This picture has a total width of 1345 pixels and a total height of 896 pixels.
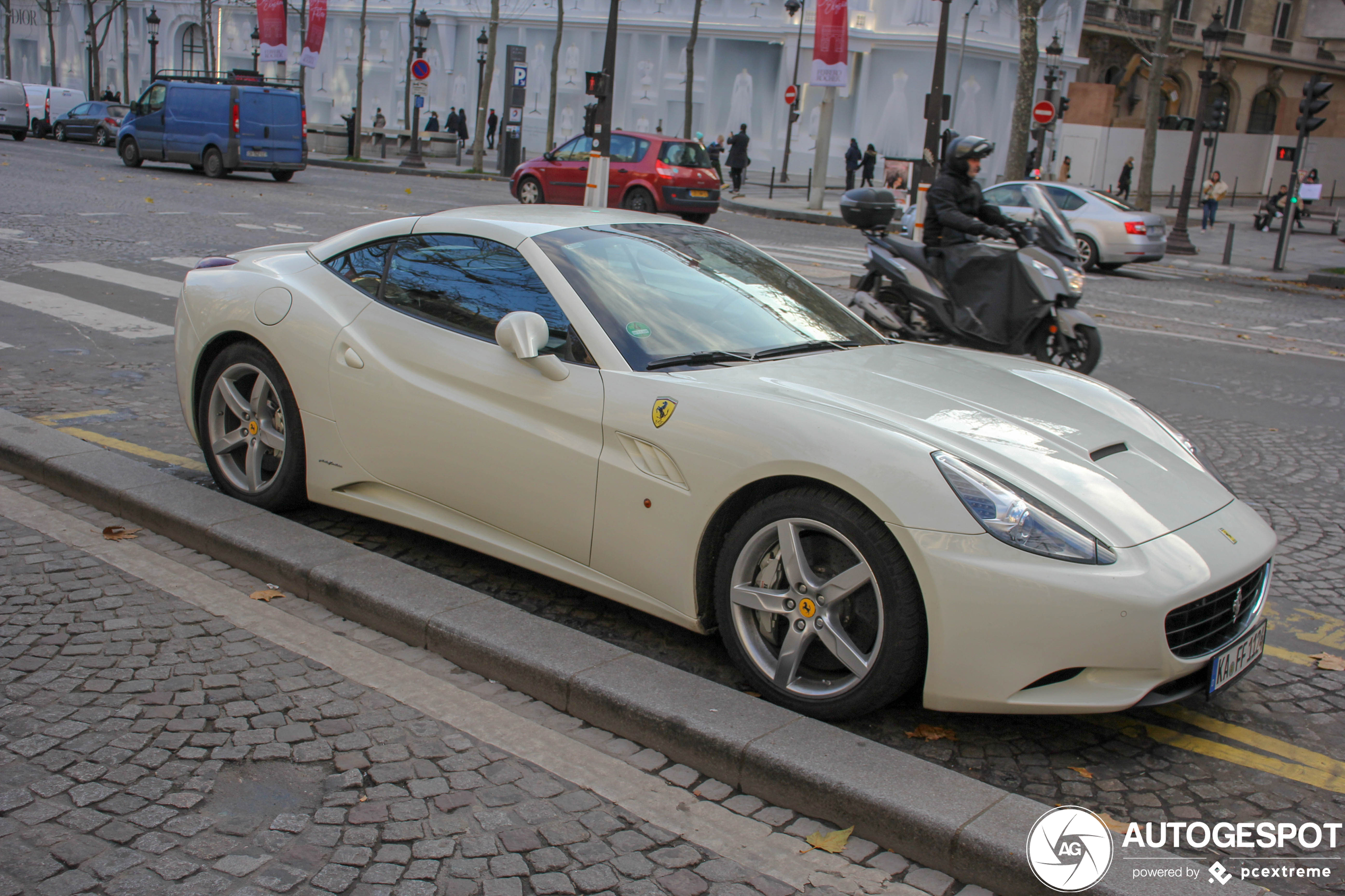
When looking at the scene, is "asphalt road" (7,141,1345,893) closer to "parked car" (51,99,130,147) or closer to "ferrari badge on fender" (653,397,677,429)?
"ferrari badge on fender" (653,397,677,429)

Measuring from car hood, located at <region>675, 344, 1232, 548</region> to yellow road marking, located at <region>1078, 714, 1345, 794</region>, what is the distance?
666 mm

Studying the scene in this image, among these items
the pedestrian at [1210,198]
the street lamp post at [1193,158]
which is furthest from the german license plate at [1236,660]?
the pedestrian at [1210,198]

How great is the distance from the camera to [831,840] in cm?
290

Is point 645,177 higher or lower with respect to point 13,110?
lower

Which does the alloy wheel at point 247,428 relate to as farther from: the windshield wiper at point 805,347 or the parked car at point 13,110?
the parked car at point 13,110

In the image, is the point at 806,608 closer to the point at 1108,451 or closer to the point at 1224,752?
the point at 1108,451

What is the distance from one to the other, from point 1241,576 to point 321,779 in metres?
2.54

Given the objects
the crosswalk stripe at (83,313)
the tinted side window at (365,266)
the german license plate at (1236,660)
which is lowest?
the crosswalk stripe at (83,313)

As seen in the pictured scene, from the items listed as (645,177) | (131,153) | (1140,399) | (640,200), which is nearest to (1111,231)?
(645,177)

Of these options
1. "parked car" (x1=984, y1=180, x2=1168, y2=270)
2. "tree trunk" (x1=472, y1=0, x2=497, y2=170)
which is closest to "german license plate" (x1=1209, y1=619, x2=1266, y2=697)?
"parked car" (x1=984, y1=180, x2=1168, y2=270)

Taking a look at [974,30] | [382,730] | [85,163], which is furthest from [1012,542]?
[974,30]

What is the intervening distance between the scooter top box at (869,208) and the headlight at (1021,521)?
266 inches

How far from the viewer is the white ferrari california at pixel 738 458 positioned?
310 centimetres

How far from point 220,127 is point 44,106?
70.6 ft
